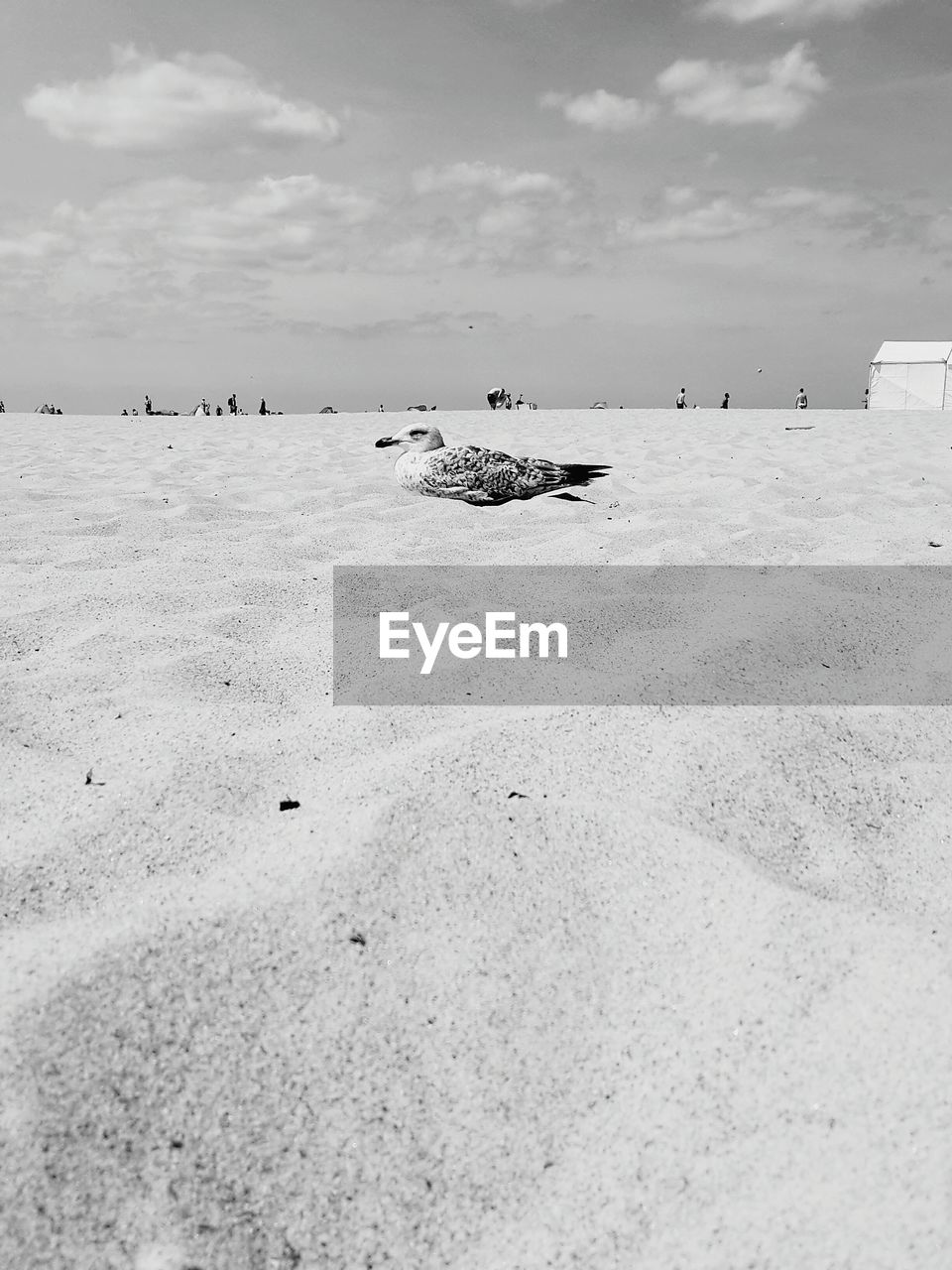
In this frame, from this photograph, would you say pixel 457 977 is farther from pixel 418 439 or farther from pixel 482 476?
pixel 418 439

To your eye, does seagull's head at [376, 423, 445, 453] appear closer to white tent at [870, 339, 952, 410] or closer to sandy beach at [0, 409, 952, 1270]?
sandy beach at [0, 409, 952, 1270]

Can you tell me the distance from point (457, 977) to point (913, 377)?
2964cm

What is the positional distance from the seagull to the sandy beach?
2.66m

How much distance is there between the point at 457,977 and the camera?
4.73 ft

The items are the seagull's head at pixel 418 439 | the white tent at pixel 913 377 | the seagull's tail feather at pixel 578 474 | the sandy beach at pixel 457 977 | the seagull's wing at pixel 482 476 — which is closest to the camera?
the sandy beach at pixel 457 977

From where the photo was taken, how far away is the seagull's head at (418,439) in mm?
6565

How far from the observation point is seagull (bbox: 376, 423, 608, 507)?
5.24 meters

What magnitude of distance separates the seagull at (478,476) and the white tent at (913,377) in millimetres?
24485

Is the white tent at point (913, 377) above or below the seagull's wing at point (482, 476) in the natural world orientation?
above

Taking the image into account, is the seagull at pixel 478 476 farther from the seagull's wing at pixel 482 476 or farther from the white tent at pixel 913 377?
the white tent at pixel 913 377

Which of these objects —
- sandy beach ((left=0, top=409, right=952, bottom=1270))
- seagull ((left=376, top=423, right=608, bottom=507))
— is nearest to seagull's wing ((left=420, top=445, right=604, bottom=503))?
seagull ((left=376, top=423, right=608, bottom=507))

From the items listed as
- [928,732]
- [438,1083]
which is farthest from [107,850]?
[928,732]

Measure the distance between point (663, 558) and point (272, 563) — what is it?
170 centimetres

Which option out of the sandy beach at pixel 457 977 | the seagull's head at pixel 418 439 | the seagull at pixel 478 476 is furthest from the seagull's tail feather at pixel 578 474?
the sandy beach at pixel 457 977
